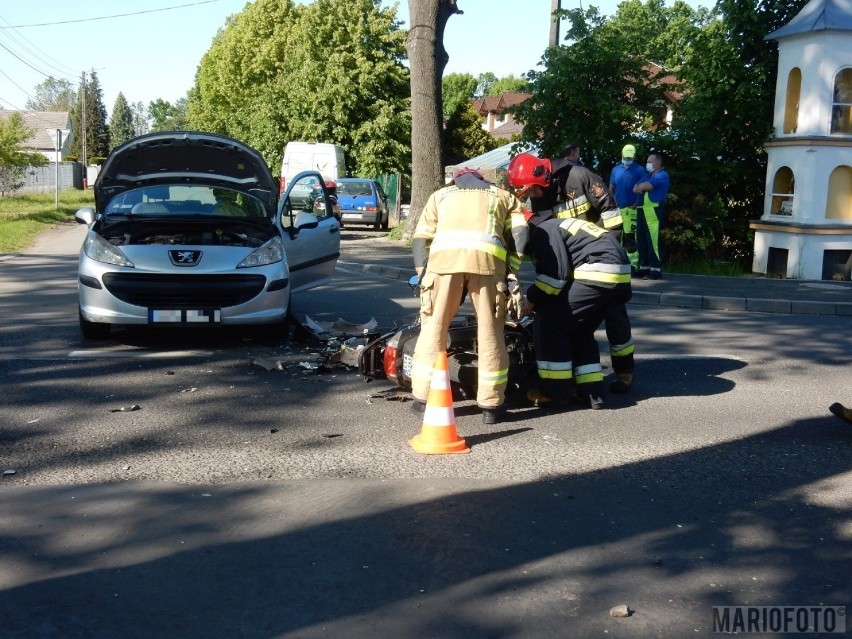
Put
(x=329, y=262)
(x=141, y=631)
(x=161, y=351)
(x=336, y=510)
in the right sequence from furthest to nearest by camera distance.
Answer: (x=329, y=262) < (x=161, y=351) < (x=336, y=510) < (x=141, y=631)

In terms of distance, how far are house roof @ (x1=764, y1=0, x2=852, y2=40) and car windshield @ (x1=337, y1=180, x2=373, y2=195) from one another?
1551 cm

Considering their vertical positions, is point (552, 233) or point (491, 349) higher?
point (552, 233)

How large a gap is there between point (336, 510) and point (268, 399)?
254 centimetres

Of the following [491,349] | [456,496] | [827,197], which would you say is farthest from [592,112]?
[456,496]

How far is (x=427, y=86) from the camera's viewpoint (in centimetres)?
2059

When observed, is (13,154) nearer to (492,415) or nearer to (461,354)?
(461,354)

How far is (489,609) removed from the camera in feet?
13.2

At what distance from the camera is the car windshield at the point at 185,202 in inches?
393

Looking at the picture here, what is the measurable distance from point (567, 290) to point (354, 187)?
24.5 meters

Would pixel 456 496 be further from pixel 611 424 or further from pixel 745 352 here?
pixel 745 352

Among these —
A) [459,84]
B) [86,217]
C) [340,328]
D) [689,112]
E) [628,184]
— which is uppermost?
[459,84]

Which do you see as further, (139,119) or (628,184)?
(139,119)

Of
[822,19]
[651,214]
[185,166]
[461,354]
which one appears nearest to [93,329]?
[185,166]

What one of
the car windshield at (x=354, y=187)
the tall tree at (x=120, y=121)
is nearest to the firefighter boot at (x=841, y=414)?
the car windshield at (x=354, y=187)
